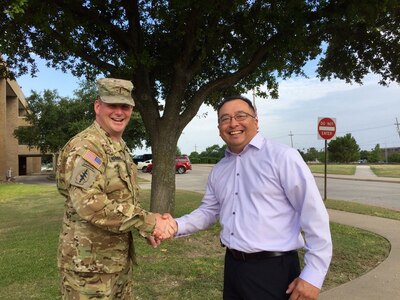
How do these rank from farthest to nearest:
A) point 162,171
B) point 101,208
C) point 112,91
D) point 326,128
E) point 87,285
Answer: point 326,128 → point 162,171 → point 112,91 → point 87,285 → point 101,208

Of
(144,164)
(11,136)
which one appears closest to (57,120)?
(144,164)

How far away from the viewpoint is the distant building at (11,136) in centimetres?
3597

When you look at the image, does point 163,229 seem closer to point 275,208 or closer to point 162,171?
Answer: point 275,208

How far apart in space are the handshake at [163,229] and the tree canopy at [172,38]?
403 cm

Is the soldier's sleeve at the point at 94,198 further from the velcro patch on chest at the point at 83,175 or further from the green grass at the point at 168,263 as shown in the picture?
the green grass at the point at 168,263

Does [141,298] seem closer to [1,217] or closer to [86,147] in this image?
[86,147]

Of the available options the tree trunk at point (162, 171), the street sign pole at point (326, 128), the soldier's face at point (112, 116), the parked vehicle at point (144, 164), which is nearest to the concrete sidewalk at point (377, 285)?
the soldier's face at point (112, 116)

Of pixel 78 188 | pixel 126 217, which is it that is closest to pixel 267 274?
pixel 126 217

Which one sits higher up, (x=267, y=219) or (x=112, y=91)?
(x=112, y=91)

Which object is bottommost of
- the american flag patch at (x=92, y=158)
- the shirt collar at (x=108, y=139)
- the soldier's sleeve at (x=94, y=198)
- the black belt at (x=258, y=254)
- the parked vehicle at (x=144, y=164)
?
the parked vehicle at (x=144, y=164)

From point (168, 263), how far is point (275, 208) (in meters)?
3.49

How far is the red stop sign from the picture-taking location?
13.1m

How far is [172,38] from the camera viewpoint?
7.86m

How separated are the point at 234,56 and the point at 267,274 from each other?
716 centimetres
